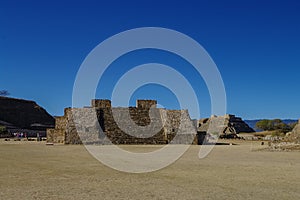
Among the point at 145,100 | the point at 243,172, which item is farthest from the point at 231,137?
the point at 243,172

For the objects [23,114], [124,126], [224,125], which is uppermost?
[23,114]

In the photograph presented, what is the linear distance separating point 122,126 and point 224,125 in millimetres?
29091

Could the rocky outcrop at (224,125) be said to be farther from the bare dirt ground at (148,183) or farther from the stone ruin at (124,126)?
the bare dirt ground at (148,183)

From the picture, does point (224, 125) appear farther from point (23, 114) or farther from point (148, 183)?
point (148, 183)

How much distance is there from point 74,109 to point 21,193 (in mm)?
21060

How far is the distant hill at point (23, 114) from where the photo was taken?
58.2 m

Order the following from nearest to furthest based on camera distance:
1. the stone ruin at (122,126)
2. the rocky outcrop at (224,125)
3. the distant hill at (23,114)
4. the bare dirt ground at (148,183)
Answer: the bare dirt ground at (148,183), the stone ruin at (122,126), the rocky outcrop at (224,125), the distant hill at (23,114)

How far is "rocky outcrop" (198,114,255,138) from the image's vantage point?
165 ft

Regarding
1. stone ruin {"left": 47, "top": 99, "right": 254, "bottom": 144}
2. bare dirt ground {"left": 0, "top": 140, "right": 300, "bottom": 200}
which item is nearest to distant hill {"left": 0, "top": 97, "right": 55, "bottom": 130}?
stone ruin {"left": 47, "top": 99, "right": 254, "bottom": 144}

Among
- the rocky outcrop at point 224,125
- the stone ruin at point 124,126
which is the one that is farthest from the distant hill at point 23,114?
the stone ruin at point 124,126

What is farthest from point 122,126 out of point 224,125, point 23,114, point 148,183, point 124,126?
point 23,114

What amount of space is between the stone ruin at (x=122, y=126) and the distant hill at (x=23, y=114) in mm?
29337

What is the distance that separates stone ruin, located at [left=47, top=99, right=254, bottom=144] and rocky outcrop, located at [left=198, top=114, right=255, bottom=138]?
65.8ft

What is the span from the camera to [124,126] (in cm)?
2797
